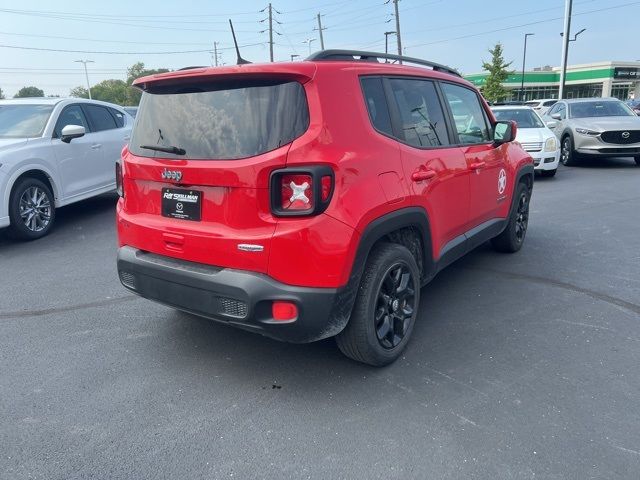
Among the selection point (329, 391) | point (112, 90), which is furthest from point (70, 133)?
point (112, 90)

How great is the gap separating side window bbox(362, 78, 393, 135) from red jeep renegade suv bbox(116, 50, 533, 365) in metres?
0.01

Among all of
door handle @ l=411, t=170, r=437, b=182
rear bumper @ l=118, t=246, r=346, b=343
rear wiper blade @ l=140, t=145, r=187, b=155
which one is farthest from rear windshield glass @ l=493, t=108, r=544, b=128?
rear bumper @ l=118, t=246, r=346, b=343

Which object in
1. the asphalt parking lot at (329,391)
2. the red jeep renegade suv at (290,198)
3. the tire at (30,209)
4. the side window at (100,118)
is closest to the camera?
the asphalt parking lot at (329,391)

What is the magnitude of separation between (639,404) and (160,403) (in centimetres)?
266

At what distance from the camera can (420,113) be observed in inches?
143

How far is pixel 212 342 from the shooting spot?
3.67 m

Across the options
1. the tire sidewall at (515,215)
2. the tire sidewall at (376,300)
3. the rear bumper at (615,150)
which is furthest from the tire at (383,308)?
the rear bumper at (615,150)

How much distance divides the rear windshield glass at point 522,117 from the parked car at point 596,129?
35cm

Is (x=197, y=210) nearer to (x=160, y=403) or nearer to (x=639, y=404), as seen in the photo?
(x=160, y=403)

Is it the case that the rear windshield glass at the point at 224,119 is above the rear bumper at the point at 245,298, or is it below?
above

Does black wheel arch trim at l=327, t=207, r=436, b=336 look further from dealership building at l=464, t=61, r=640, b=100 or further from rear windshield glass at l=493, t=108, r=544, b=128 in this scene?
dealership building at l=464, t=61, r=640, b=100

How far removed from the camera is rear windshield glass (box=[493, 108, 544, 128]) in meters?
11.4

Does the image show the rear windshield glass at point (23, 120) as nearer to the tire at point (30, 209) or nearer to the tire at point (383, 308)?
the tire at point (30, 209)

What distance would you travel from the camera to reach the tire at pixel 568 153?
1271 cm
